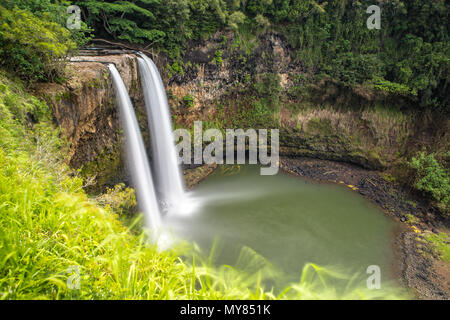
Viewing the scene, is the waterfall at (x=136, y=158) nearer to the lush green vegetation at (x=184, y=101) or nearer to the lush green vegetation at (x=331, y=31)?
the lush green vegetation at (x=184, y=101)

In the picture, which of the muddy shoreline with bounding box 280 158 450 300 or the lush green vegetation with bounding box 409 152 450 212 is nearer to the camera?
the muddy shoreline with bounding box 280 158 450 300

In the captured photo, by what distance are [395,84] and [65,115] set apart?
14.9m

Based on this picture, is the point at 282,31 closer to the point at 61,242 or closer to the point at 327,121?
the point at 327,121

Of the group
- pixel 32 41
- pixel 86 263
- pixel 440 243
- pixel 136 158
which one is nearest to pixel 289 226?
pixel 440 243

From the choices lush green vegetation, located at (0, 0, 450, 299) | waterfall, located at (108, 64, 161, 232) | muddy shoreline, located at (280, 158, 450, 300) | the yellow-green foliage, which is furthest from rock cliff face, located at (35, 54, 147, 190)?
the yellow-green foliage

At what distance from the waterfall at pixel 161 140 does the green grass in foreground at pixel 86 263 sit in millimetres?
7639

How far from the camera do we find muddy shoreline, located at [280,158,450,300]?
7.72 m

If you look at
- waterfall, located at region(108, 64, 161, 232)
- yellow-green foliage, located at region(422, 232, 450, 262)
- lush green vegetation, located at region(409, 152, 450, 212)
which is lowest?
yellow-green foliage, located at region(422, 232, 450, 262)

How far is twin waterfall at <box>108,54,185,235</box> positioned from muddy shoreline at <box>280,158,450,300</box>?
663 centimetres

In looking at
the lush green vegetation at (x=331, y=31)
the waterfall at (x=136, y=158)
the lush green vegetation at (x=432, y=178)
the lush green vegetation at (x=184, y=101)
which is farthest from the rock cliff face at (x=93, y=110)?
the lush green vegetation at (x=432, y=178)

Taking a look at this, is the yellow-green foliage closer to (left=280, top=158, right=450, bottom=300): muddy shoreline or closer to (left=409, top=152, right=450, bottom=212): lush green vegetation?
(left=280, top=158, right=450, bottom=300): muddy shoreline
